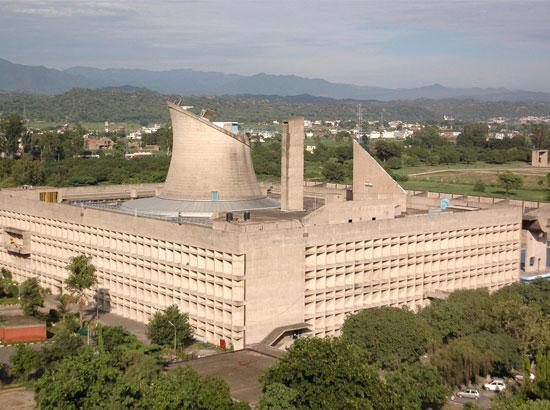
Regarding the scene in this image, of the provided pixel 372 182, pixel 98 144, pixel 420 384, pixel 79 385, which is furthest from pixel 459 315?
pixel 98 144

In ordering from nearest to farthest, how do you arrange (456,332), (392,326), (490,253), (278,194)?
(392,326) < (456,332) < (490,253) < (278,194)

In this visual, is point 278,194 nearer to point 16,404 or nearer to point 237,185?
point 237,185

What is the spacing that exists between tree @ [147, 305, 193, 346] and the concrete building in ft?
5.47

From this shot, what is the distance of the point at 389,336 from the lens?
4106cm

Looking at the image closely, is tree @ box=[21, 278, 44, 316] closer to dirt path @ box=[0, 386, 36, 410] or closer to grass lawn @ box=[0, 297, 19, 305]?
grass lawn @ box=[0, 297, 19, 305]

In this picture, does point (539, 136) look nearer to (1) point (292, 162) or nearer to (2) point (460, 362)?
(1) point (292, 162)

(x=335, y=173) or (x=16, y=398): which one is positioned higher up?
(x=335, y=173)

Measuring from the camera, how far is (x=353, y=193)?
57.9m

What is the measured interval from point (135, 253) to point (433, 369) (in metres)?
21.1

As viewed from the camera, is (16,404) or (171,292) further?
(171,292)

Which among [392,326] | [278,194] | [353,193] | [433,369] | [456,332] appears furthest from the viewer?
[278,194]

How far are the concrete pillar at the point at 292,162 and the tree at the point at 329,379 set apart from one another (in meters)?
22.7

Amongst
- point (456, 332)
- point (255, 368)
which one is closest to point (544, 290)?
point (456, 332)

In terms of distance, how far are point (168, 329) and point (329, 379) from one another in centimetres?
1499
